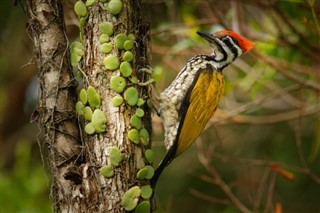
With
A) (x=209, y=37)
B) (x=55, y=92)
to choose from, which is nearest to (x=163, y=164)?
(x=55, y=92)

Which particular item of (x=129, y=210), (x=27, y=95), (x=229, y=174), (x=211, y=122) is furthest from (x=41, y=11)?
(x=27, y=95)

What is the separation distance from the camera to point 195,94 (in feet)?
13.2

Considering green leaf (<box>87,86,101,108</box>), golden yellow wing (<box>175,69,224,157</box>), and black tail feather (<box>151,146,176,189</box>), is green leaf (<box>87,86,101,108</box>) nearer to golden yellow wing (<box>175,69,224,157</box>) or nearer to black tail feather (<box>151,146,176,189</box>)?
black tail feather (<box>151,146,176,189</box>)

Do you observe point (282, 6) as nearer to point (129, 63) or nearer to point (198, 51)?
point (198, 51)

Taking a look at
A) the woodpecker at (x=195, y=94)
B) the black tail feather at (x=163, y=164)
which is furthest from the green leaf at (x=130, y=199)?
the woodpecker at (x=195, y=94)

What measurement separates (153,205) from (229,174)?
3.60 metres

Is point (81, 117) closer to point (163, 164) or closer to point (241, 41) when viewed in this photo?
point (163, 164)

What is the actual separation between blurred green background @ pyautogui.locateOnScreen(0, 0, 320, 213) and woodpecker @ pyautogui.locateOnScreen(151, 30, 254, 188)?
7.4 inches

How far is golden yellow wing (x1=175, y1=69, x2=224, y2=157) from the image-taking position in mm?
3867

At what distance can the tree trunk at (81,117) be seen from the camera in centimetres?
320

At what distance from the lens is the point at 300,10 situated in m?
4.93

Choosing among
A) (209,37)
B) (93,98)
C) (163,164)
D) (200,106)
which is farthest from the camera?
(209,37)

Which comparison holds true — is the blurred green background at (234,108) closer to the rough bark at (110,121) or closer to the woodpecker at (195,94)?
the woodpecker at (195,94)

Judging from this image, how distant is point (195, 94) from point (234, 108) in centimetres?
144
